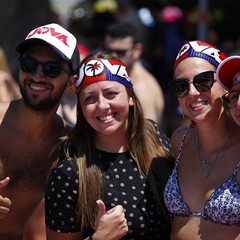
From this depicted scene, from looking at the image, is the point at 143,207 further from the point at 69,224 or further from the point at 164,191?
the point at 69,224

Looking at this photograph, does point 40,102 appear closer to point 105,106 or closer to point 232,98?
point 105,106

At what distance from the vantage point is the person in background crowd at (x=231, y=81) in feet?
12.5

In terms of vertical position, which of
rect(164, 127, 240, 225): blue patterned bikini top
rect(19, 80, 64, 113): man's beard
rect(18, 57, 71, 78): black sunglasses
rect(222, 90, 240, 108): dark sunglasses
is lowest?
rect(164, 127, 240, 225): blue patterned bikini top

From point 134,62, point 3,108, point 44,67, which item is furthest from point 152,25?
point 44,67

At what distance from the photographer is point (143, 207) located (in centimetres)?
421

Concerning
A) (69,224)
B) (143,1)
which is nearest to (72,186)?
(69,224)

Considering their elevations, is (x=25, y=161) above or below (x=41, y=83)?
below

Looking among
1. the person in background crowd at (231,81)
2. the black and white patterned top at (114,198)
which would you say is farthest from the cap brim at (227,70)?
the black and white patterned top at (114,198)

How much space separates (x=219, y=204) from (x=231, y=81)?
656mm

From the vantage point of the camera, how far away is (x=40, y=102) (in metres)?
4.57

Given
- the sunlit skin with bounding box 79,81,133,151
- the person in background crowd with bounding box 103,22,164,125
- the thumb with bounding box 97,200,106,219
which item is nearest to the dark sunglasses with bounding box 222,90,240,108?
the sunlit skin with bounding box 79,81,133,151

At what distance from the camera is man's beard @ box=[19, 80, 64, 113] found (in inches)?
180

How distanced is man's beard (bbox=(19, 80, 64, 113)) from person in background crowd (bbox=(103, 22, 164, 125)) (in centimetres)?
306

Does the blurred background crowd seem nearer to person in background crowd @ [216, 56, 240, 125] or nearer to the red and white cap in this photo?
the red and white cap
